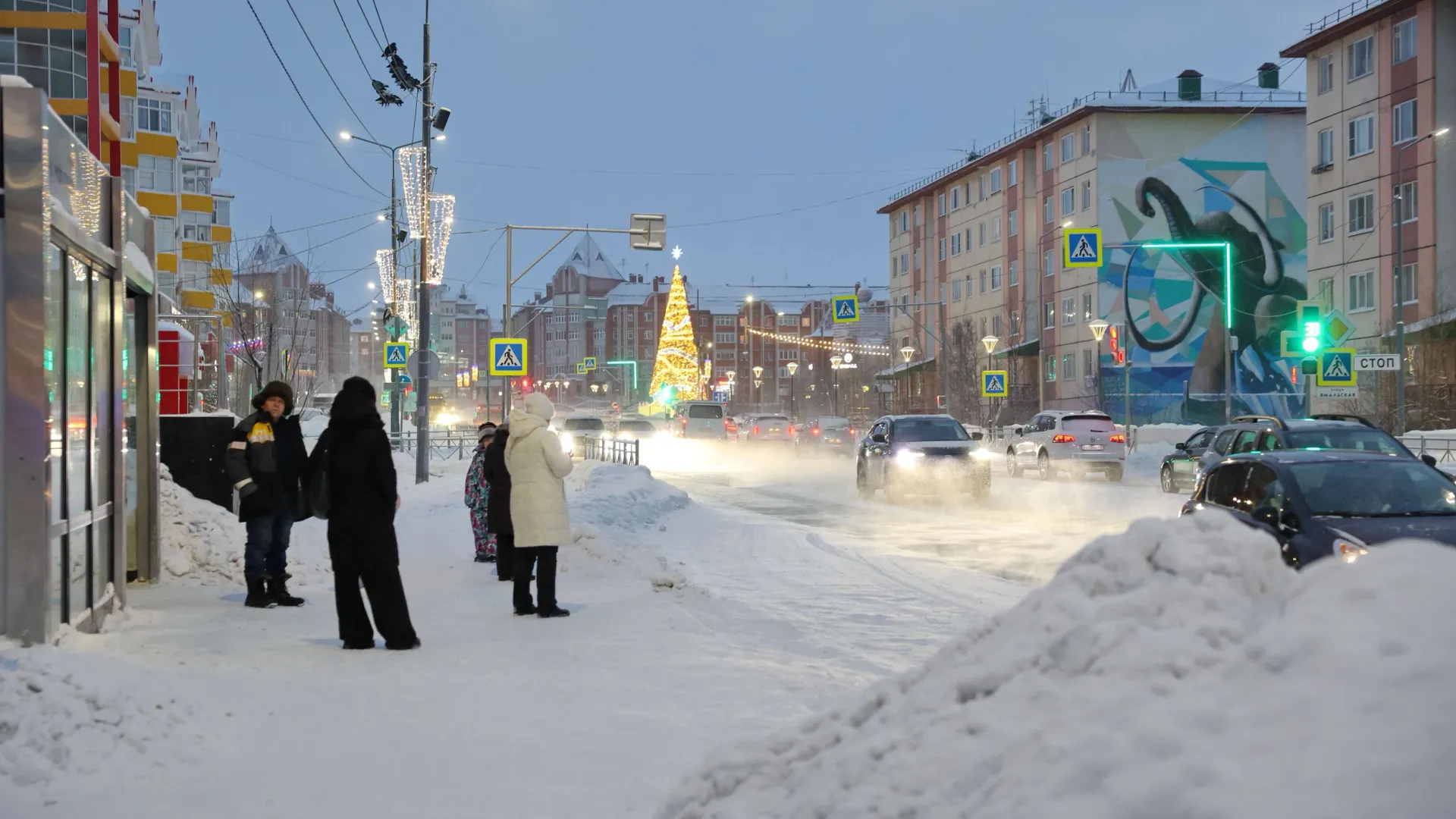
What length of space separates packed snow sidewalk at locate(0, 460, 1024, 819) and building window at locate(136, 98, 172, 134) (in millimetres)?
57923

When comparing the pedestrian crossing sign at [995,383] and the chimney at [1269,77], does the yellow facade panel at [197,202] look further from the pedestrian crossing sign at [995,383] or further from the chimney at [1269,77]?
the chimney at [1269,77]

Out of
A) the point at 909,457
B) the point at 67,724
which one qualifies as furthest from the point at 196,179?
the point at 67,724

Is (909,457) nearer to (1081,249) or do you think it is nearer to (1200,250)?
(1081,249)

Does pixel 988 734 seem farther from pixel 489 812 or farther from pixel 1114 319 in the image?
pixel 1114 319

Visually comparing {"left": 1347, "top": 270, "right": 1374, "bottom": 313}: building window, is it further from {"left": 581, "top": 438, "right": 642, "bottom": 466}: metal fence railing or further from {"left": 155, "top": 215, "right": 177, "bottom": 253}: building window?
{"left": 155, "top": 215, "right": 177, "bottom": 253}: building window

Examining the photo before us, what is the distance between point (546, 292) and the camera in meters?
184

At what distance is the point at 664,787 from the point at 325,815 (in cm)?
138

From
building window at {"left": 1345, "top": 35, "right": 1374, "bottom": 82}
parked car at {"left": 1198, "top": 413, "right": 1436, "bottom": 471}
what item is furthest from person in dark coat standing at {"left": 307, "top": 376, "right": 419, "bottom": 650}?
building window at {"left": 1345, "top": 35, "right": 1374, "bottom": 82}

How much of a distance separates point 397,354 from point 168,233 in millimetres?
37197

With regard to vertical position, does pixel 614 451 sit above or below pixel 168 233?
below

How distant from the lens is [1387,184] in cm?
4559

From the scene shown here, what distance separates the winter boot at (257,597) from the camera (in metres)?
10.8

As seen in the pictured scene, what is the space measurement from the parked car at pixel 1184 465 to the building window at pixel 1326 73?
93.2ft

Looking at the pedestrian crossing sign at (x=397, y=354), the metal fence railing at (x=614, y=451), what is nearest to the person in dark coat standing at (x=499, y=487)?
the metal fence railing at (x=614, y=451)
